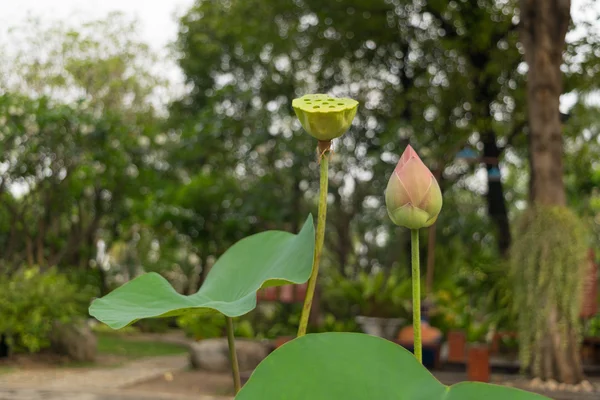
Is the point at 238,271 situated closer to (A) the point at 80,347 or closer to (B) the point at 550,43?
(B) the point at 550,43

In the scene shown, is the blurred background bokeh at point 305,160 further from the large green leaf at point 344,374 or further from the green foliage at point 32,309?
the large green leaf at point 344,374

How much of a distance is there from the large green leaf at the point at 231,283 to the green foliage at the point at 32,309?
606 cm

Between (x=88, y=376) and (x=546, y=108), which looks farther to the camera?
(x=88, y=376)

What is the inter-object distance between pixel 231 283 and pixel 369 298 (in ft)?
19.0

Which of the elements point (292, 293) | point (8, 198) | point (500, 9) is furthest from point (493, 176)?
point (8, 198)

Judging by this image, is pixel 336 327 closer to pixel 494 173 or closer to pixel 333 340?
pixel 494 173

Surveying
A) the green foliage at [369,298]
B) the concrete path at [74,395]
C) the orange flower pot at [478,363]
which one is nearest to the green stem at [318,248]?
the concrete path at [74,395]

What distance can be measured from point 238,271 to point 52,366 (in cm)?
629

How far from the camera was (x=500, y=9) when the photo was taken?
309 inches

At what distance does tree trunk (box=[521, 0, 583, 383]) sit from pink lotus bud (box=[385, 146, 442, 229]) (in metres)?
4.29

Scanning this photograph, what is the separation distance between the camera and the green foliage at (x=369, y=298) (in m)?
6.40

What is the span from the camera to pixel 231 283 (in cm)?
92

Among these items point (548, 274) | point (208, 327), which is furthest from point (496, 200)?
point (548, 274)

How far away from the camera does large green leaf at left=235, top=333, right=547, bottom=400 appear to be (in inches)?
20.6
